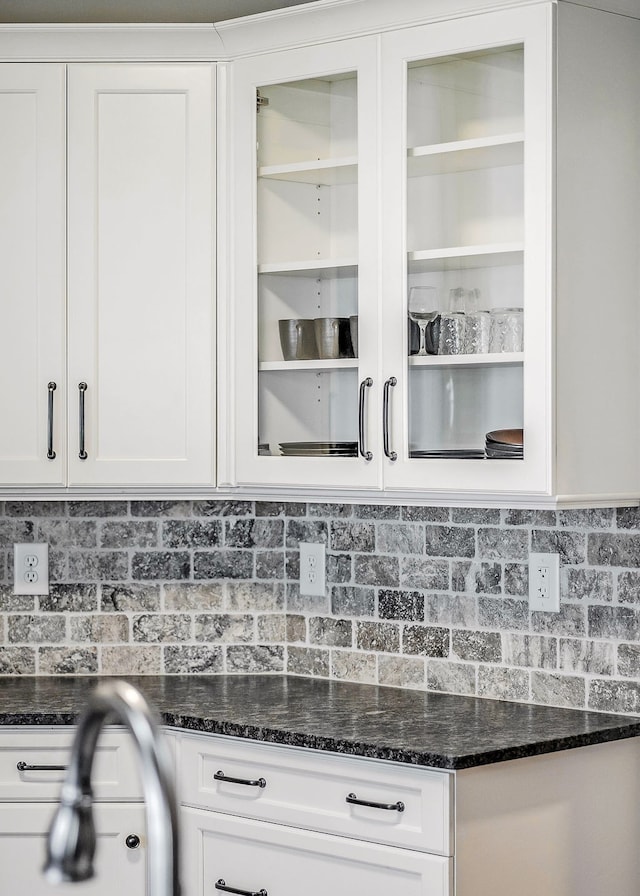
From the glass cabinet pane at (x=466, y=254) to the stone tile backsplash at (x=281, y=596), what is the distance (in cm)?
38

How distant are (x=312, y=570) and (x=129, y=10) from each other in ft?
5.00

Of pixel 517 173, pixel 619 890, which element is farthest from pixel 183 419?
pixel 619 890

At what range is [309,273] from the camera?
259 centimetres

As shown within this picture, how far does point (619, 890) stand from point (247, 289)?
1551mm

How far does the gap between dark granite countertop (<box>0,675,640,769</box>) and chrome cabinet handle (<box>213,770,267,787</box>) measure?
9cm

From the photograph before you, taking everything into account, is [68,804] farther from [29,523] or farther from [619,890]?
[29,523]

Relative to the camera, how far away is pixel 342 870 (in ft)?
7.28

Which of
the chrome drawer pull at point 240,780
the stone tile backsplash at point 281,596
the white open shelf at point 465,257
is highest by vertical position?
the white open shelf at point 465,257

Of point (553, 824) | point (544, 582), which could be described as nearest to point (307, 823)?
point (553, 824)

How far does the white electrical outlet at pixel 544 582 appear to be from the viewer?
2566 mm

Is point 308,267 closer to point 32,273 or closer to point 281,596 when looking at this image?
point 32,273

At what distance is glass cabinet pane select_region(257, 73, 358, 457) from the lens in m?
2.53

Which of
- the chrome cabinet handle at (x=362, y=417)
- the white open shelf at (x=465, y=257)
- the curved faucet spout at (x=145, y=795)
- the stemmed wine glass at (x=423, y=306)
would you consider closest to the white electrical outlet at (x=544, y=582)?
the chrome cabinet handle at (x=362, y=417)

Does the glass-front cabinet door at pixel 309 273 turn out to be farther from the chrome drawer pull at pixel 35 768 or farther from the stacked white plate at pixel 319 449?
the chrome drawer pull at pixel 35 768
